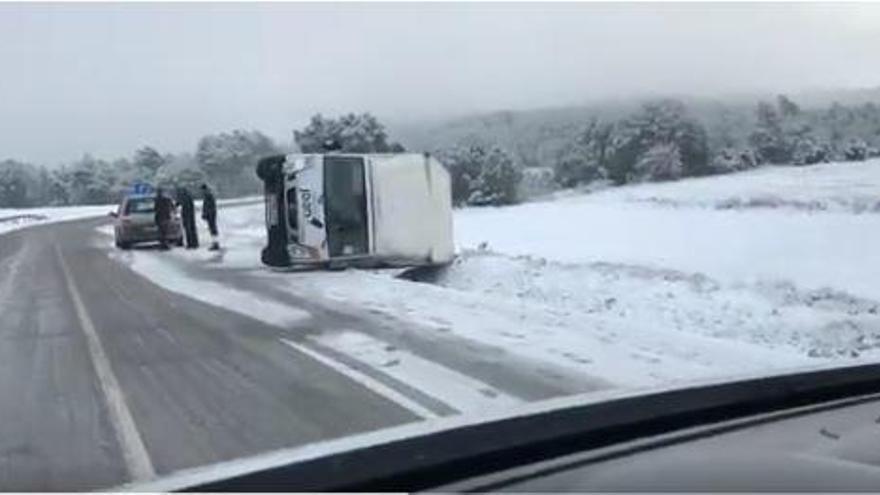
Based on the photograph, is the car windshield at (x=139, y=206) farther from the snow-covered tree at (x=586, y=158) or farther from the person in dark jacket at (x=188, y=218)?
the snow-covered tree at (x=586, y=158)

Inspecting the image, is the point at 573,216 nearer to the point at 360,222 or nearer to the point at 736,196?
the point at 736,196

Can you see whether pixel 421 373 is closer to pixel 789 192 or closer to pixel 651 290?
pixel 651 290

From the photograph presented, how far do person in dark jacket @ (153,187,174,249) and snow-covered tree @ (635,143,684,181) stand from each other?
51519 mm

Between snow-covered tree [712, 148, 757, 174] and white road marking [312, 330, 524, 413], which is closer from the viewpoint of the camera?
white road marking [312, 330, 524, 413]

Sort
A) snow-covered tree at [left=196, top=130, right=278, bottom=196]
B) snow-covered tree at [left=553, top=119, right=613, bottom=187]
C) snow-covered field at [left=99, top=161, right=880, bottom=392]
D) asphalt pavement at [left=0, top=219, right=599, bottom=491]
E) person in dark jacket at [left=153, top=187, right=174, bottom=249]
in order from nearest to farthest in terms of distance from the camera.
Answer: asphalt pavement at [left=0, top=219, right=599, bottom=491], snow-covered field at [left=99, top=161, right=880, bottom=392], person in dark jacket at [left=153, top=187, right=174, bottom=249], snow-covered tree at [left=553, top=119, right=613, bottom=187], snow-covered tree at [left=196, top=130, right=278, bottom=196]

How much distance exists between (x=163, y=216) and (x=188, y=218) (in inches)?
86.0

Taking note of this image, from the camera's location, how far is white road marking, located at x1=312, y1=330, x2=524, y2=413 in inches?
334

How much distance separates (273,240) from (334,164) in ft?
8.00

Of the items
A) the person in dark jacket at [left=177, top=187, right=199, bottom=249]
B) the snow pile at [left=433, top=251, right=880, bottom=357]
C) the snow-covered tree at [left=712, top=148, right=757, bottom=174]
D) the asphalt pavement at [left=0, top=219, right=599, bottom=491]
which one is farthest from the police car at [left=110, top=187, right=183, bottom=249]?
the snow-covered tree at [left=712, top=148, right=757, bottom=174]

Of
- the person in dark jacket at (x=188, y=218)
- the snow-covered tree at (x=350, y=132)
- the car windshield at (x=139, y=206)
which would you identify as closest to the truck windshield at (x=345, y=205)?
the person in dark jacket at (x=188, y=218)

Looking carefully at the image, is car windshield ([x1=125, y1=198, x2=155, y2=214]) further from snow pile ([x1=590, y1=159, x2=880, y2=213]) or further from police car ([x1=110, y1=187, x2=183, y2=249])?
snow pile ([x1=590, y1=159, x2=880, y2=213])

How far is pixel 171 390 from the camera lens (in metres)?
9.32

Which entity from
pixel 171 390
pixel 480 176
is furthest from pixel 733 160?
pixel 171 390

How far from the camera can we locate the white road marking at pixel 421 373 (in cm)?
848
